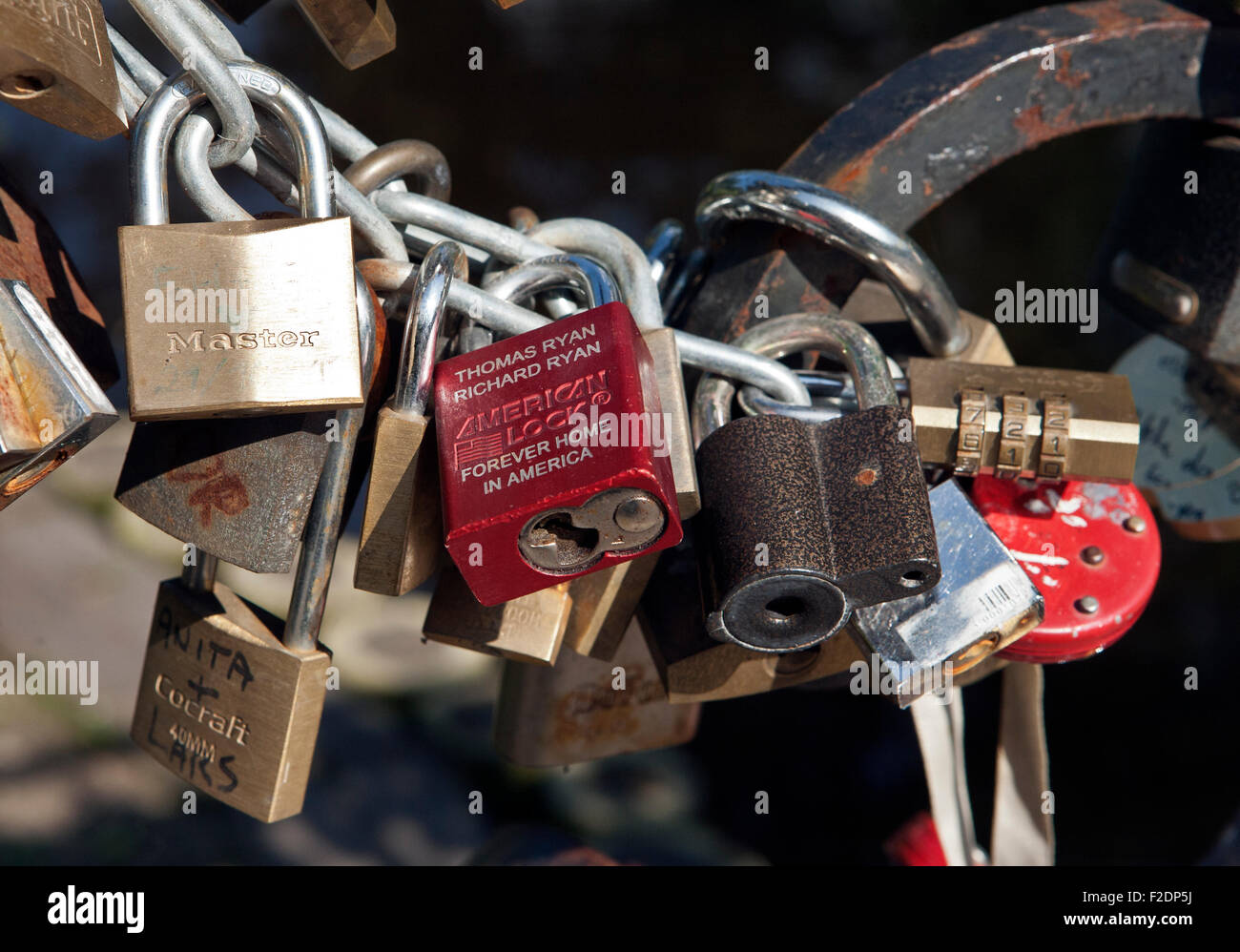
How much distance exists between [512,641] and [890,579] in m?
0.25

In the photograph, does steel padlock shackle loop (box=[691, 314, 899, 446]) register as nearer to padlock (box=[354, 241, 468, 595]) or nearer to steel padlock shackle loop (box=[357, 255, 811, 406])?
steel padlock shackle loop (box=[357, 255, 811, 406])

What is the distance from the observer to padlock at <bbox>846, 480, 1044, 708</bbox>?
64 cm

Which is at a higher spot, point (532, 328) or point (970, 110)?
point (970, 110)

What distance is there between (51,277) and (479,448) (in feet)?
0.96

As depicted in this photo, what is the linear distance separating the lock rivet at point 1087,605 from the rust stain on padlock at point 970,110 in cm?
29

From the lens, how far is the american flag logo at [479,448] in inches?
21.6

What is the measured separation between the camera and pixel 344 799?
1.77 meters

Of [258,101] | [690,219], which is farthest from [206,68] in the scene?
[690,219]

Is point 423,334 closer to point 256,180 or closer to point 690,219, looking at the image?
point 256,180

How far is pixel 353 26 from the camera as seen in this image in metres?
0.65

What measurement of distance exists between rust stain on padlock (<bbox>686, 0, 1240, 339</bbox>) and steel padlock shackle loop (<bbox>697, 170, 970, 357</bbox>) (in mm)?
42

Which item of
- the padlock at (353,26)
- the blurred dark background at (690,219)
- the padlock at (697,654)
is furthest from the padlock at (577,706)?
the blurred dark background at (690,219)

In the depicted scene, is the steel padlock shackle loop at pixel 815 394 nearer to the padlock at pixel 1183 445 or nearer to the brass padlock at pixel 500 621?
the brass padlock at pixel 500 621
